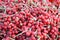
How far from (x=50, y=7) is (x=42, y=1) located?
14cm

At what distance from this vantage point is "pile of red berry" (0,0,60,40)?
2.03 meters

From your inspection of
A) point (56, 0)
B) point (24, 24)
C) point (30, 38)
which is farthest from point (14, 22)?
point (56, 0)

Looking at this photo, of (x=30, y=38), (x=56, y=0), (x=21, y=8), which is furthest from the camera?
(x=56, y=0)

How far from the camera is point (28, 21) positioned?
81.9 inches

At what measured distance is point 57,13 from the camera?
2342 mm

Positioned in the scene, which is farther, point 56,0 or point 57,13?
point 56,0

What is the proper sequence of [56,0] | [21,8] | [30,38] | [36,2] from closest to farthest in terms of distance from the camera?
1. [30,38]
2. [21,8]
3. [36,2]
4. [56,0]

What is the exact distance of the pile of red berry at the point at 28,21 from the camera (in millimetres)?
2025

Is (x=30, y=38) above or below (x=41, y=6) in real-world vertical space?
below

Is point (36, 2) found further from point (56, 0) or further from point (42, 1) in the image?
point (56, 0)

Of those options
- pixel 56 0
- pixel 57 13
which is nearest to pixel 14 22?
pixel 57 13

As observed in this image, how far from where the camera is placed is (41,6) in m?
2.29

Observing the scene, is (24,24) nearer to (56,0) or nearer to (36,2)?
(36,2)

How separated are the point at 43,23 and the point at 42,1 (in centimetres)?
40
